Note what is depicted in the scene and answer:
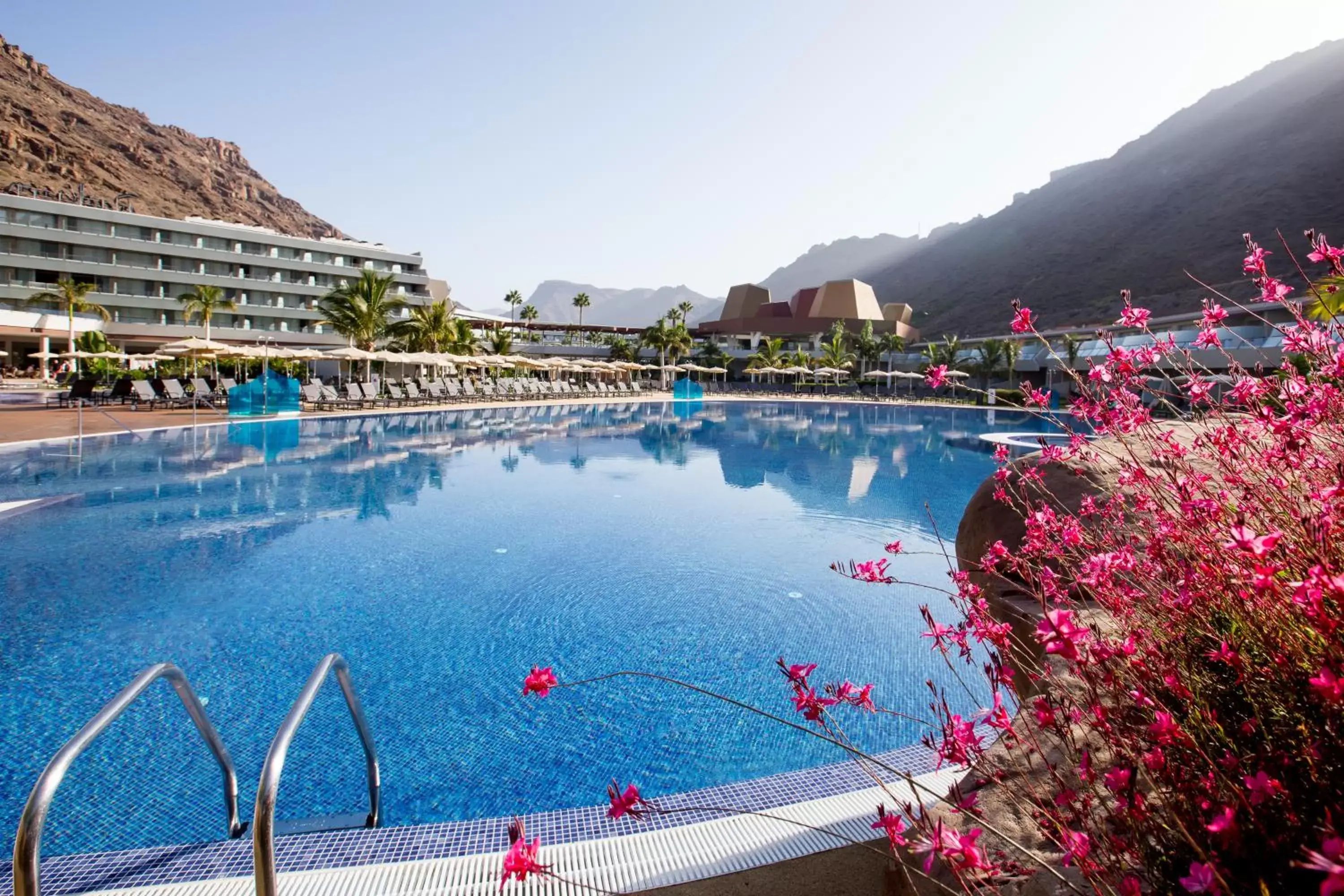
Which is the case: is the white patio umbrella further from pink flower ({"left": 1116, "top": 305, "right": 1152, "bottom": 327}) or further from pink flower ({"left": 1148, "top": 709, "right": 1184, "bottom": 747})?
pink flower ({"left": 1148, "top": 709, "right": 1184, "bottom": 747})

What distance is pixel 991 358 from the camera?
4441 centimetres

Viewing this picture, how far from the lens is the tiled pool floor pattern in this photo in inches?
97.7

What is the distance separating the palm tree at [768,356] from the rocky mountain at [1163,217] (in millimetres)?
16744

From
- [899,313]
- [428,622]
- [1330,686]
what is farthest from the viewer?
[899,313]

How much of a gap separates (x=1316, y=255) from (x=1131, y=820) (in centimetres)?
122

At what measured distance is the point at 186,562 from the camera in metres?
7.33

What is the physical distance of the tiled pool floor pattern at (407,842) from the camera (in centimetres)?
248

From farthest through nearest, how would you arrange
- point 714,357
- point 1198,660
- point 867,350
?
point 714,357 → point 867,350 → point 1198,660

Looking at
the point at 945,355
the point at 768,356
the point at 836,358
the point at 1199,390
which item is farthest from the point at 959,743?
the point at 768,356

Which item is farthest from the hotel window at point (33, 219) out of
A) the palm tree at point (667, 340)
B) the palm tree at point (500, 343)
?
the palm tree at point (667, 340)

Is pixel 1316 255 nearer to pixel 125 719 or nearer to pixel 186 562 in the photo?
pixel 125 719

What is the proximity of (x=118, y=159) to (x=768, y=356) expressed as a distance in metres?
95.9

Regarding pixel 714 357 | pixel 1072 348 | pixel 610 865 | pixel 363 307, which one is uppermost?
pixel 363 307

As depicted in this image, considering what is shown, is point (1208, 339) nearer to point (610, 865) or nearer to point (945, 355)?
point (610, 865)
